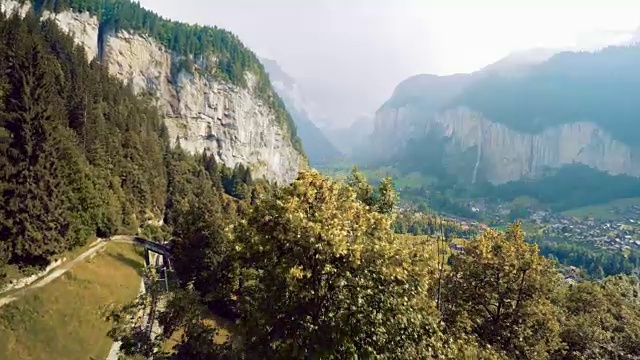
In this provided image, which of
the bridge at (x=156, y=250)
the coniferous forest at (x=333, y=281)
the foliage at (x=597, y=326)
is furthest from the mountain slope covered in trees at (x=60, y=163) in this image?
the foliage at (x=597, y=326)

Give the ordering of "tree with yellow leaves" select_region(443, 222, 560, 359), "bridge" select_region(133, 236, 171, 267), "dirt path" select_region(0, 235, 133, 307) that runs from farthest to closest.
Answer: "bridge" select_region(133, 236, 171, 267)
"dirt path" select_region(0, 235, 133, 307)
"tree with yellow leaves" select_region(443, 222, 560, 359)

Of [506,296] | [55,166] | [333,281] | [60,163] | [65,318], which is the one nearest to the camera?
[333,281]

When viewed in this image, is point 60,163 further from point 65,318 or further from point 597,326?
point 597,326

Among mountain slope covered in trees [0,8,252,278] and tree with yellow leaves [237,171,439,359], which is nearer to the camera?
tree with yellow leaves [237,171,439,359]

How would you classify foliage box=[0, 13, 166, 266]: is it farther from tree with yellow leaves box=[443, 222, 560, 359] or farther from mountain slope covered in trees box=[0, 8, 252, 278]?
tree with yellow leaves box=[443, 222, 560, 359]

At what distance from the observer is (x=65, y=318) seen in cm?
3625

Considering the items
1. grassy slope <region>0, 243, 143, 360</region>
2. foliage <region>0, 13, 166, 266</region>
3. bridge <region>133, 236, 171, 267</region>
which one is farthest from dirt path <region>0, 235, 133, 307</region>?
bridge <region>133, 236, 171, 267</region>

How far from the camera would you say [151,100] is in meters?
177

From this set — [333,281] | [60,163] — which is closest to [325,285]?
[333,281]

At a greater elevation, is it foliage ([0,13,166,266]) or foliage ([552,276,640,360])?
foliage ([0,13,166,266])

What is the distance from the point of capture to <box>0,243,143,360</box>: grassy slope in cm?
3123

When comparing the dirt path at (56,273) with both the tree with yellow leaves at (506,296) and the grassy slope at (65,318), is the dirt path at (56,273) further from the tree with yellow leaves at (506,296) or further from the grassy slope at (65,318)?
the tree with yellow leaves at (506,296)

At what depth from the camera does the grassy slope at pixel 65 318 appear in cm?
3123

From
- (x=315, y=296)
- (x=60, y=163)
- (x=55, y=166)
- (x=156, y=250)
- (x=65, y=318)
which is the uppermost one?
(x=60, y=163)
